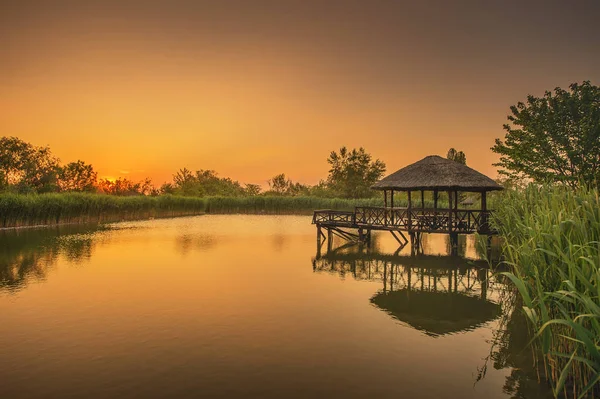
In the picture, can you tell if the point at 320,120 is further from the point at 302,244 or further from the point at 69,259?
the point at 69,259

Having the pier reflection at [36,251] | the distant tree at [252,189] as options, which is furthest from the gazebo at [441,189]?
the distant tree at [252,189]

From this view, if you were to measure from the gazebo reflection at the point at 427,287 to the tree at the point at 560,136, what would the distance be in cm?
944

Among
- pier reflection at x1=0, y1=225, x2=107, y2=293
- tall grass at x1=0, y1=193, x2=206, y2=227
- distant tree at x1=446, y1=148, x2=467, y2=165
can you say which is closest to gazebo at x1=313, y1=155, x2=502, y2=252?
pier reflection at x1=0, y1=225, x2=107, y2=293

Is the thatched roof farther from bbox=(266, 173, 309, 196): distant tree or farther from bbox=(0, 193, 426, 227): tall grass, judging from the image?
bbox=(266, 173, 309, 196): distant tree

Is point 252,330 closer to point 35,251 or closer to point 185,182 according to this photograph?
point 35,251

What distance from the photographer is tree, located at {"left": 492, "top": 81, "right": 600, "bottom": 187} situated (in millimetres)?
20688

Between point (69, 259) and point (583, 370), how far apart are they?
15773mm

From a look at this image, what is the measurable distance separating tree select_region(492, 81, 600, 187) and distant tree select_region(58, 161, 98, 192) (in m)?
45.7

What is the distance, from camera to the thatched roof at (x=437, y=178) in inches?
667

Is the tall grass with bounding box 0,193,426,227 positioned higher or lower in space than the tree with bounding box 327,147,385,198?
lower

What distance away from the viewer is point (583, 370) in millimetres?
4875

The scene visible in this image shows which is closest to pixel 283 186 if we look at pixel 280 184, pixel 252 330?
pixel 280 184

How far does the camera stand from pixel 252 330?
7.76 meters

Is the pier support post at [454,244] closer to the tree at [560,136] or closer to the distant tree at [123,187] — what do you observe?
the tree at [560,136]
